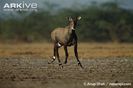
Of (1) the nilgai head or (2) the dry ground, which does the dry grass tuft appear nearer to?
(2) the dry ground

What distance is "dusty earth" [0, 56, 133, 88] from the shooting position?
7203 millimetres

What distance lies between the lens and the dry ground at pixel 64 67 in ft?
23.8

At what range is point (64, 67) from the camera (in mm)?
8141

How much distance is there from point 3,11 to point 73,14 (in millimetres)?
1219

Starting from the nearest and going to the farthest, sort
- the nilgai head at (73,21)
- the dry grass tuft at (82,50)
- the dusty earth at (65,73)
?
the dusty earth at (65,73) < the nilgai head at (73,21) < the dry grass tuft at (82,50)

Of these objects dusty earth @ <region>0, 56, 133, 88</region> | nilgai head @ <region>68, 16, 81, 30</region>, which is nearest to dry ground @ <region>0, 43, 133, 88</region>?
dusty earth @ <region>0, 56, 133, 88</region>

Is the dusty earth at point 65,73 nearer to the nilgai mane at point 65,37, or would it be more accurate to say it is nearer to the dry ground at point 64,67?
the dry ground at point 64,67

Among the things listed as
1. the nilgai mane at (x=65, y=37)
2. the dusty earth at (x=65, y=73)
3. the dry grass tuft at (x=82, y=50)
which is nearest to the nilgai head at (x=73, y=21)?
the nilgai mane at (x=65, y=37)

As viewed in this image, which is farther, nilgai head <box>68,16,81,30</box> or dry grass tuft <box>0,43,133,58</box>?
dry grass tuft <box>0,43,133,58</box>

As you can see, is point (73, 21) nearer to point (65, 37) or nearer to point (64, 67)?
point (65, 37)

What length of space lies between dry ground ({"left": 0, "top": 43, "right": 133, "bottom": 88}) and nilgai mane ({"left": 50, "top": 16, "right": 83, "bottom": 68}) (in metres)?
0.10

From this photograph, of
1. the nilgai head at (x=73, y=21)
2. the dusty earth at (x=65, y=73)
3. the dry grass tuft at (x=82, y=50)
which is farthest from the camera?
the dry grass tuft at (x=82, y=50)

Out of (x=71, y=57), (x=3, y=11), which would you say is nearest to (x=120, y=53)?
(x=71, y=57)

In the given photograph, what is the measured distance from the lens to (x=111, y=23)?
9.18 m
